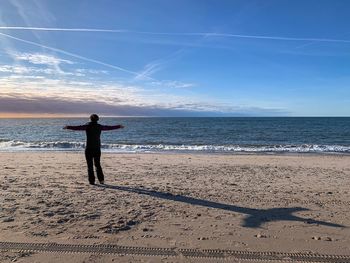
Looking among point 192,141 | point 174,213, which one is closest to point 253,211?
point 174,213

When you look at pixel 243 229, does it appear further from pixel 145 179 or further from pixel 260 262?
pixel 145 179

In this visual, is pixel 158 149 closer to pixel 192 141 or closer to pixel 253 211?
pixel 192 141

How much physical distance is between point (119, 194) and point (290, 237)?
13.0 feet

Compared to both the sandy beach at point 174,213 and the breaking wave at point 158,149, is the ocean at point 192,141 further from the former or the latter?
the sandy beach at point 174,213

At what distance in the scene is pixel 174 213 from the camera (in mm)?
6195

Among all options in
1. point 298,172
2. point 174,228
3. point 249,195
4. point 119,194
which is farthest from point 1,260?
point 298,172

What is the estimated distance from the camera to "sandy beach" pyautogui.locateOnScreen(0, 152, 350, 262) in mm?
4746

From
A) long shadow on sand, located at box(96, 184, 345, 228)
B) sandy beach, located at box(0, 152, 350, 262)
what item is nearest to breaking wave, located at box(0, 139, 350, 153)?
sandy beach, located at box(0, 152, 350, 262)

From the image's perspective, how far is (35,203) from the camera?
Result: 22.0 ft

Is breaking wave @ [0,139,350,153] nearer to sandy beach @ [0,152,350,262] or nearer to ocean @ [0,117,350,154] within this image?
ocean @ [0,117,350,154]

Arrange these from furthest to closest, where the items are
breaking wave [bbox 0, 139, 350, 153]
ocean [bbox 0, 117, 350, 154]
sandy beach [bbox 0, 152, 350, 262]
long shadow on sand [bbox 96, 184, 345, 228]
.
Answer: ocean [bbox 0, 117, 350, 154], breaking wave [bbox 0, 139, 350, 153], long shadow on sand [bbox 96, 184, 345, 228], sandy beach [bbox 0, 152, 350, 262]

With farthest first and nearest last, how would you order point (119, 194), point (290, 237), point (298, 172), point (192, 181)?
point (298, 172), point (192, 181), point (119, 194), point (290, 237)

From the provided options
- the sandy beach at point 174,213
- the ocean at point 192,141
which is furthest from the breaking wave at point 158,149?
the sandy beach at point 174,213

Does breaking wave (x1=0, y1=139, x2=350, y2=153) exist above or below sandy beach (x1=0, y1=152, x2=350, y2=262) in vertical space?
below
